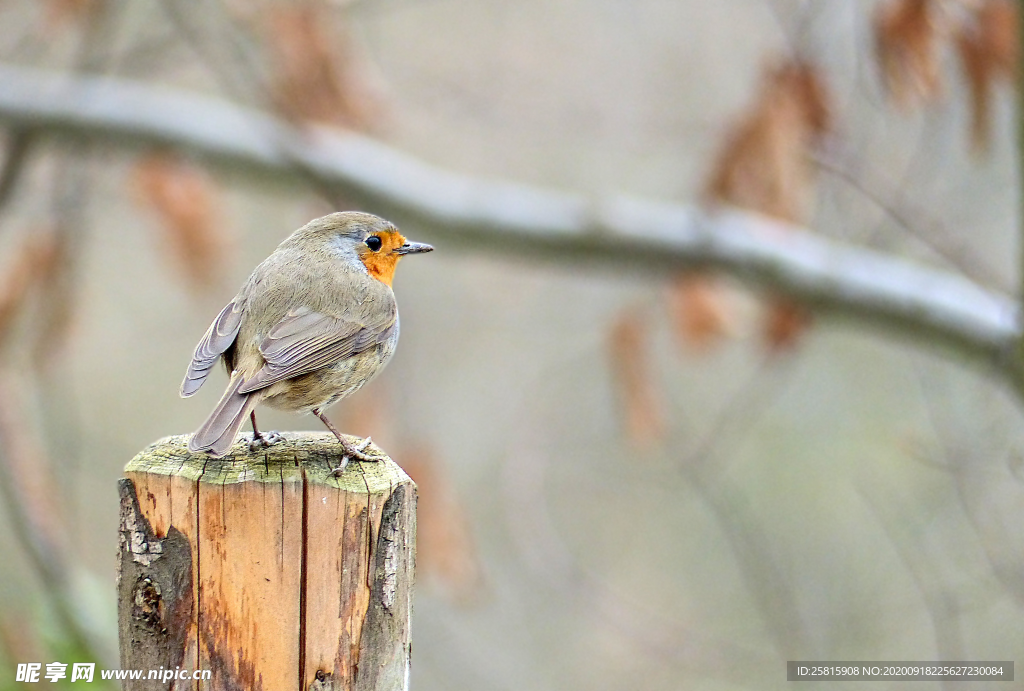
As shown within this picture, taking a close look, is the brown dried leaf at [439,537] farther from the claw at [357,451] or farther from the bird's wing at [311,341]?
the claw at [357,451]

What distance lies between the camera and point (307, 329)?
2814mm

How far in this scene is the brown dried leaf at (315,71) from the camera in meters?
5.15

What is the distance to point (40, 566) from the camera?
4992 millimetres

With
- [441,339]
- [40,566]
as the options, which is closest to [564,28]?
[441,339]

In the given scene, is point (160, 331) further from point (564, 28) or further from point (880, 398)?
point (880, 398)

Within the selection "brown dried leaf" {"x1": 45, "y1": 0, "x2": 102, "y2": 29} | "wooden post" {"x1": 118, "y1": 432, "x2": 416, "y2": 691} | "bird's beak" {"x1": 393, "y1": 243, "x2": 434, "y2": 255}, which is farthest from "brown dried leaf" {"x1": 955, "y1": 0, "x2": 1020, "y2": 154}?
"brown dried leaf" {"x1": 45, "y1": 0, "x2": 102, "y2": 29}

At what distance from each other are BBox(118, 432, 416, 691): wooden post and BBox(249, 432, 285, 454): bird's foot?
1.00 ft

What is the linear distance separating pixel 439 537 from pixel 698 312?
183 centimetres

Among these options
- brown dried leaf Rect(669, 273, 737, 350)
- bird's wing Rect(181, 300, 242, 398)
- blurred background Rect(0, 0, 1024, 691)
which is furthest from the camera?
brown dried leaf Rect(669, 273, 737, 350)

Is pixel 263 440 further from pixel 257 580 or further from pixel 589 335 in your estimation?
pixel 589 335

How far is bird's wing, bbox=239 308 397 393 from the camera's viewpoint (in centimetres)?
265

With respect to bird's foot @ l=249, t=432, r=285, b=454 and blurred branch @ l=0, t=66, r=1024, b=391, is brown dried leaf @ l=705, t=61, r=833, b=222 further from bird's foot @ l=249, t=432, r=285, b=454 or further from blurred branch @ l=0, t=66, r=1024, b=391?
bird's foot @ l=249, t=432, r=285, b=454

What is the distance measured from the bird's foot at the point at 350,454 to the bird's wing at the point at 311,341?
10.9 inches

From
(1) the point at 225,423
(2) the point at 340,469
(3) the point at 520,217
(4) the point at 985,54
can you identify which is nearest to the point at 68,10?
(3) the point at 520,217
